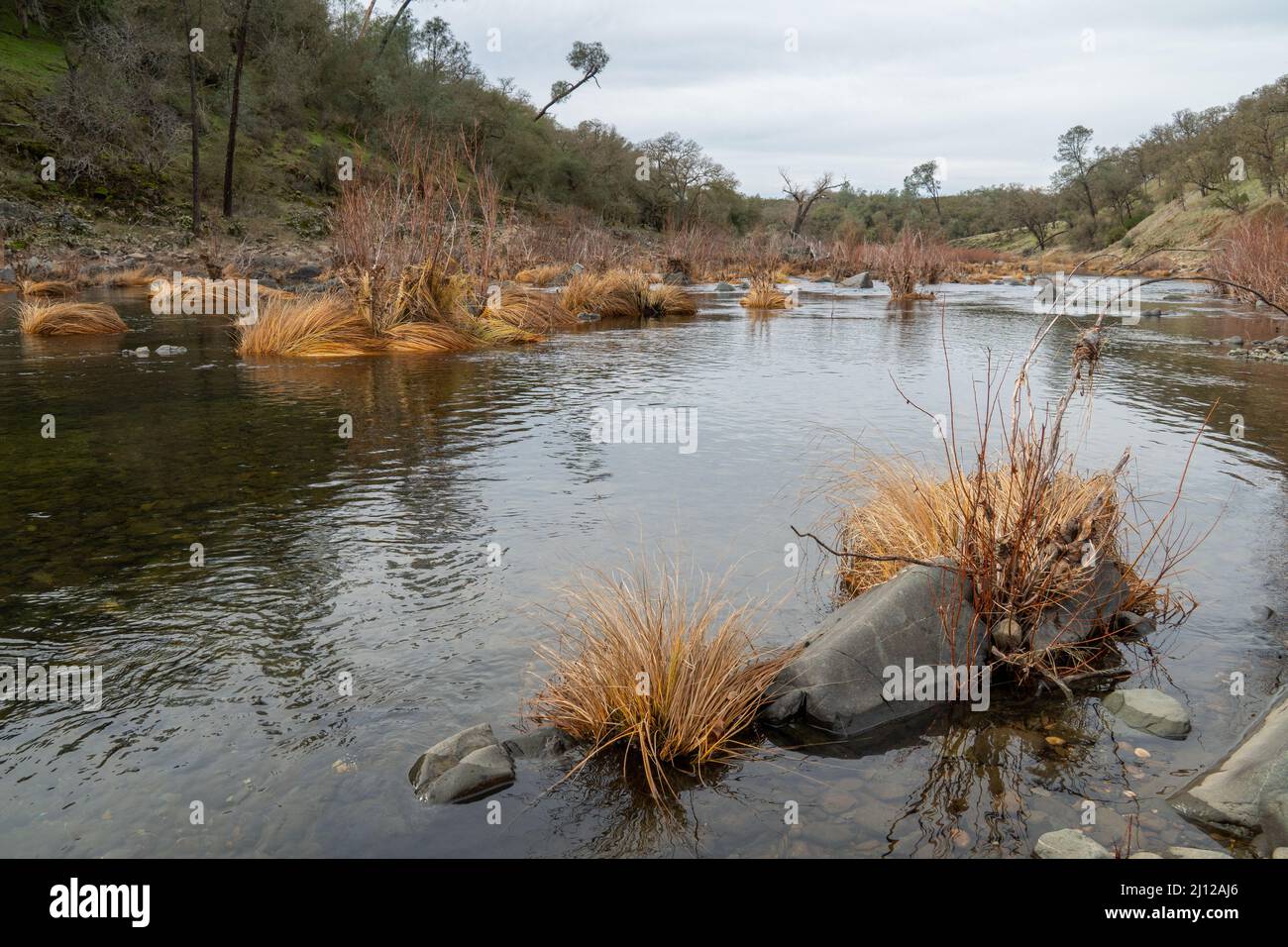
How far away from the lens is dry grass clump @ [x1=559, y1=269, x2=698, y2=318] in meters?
18.9

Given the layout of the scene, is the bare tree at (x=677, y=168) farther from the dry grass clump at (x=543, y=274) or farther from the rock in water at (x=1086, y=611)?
the rock in water at (x=1086, y=611)

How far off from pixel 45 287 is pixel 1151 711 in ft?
71.6

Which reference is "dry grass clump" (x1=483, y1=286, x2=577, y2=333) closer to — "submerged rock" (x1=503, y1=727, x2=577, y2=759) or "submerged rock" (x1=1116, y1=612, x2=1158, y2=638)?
"submerged rock" (x1=1116, y1=612, x2=1158, y2=638)

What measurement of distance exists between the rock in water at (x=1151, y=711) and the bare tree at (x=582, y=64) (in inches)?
2273

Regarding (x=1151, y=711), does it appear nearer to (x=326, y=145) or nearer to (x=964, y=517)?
(x=964, y=517)

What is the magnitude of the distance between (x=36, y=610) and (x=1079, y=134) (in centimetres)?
7182

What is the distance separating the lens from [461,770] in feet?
9.68

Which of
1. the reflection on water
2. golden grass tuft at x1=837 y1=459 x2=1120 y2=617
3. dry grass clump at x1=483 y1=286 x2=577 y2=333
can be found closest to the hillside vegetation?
dry grass clump at x1=483 y1=286 x2=577 y2=333

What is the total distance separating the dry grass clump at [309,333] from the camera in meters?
12.3

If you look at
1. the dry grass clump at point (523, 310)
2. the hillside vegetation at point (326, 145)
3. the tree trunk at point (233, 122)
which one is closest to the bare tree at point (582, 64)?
the hillside vegetation at point (326, 145)

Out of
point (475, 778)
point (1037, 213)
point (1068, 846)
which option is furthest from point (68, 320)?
point (1037, 213)

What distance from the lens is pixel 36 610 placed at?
4129 mm
